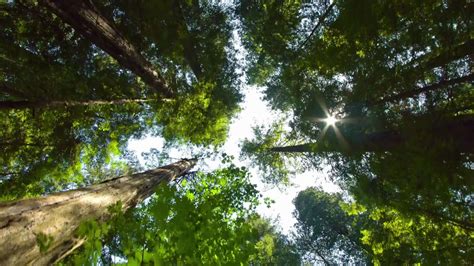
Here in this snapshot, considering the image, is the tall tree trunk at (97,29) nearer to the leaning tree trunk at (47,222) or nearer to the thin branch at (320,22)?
the leaning tree trunk at (47,222)

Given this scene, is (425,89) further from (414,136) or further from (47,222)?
(47,222)

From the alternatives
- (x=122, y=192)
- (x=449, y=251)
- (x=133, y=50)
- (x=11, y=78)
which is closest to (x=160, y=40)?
(x=133, y=50)

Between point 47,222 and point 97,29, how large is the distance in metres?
6.63

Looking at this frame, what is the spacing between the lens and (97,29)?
27.9 ft

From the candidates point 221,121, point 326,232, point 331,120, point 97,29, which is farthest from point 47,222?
point 326,232

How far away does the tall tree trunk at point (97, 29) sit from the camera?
7.65 meters

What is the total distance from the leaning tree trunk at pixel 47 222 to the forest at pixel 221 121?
17mm

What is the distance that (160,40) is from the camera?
36.8 ft

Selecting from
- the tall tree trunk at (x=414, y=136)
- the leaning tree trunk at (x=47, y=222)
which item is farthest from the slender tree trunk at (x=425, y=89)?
the leaning tree trunk at (x=47, y=222)

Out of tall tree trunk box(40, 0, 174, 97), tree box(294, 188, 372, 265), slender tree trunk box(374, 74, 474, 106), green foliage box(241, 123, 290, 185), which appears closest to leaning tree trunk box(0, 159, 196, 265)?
tall tree trunk box(40, 0, 174, 97)

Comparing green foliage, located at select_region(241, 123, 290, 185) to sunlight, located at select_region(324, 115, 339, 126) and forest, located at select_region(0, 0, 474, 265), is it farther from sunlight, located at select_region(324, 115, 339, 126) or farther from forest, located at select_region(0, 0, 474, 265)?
sunlight, located at select_region(324, 115, 339, 126)

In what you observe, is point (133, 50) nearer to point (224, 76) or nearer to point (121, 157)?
point (224, 76)

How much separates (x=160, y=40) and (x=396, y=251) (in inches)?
362

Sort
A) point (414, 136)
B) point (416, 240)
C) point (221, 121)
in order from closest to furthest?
point (414, 136) < point (416, 240) < point (221, 121)
